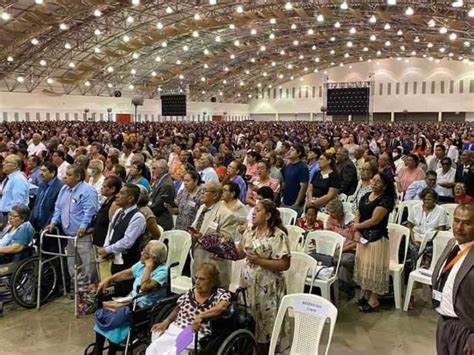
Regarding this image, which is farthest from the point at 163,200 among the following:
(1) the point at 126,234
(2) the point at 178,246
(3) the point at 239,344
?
(3) the point at 239,344

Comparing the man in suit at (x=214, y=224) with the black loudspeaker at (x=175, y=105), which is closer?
the man in suit at (x=214, y=224)

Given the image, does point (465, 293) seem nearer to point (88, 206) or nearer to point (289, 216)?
point (289, 216)

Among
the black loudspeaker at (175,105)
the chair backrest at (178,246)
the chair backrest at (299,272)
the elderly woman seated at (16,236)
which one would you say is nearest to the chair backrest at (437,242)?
the chair backrest at (299,272)

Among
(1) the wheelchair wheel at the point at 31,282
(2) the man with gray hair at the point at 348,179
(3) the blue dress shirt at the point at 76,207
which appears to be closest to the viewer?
(1) the wheelchair wheel at the point at 31,282

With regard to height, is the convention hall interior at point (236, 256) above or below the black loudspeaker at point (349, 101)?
below

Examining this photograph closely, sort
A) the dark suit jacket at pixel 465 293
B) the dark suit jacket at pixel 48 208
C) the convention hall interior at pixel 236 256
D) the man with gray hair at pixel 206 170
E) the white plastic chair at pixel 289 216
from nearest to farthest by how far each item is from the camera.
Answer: the dark suit jacket at pixel 465 293, the convention hall interior at pixel 236 256, the dark suit jacket at pixel 48 208, the white plastic chair at pixel 289 216, the man with gray hair at pixel 206 170

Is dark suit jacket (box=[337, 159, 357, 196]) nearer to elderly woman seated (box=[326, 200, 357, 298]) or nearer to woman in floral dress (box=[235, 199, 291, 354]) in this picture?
elderly woman seated (box=[326, 200, 357, 298])

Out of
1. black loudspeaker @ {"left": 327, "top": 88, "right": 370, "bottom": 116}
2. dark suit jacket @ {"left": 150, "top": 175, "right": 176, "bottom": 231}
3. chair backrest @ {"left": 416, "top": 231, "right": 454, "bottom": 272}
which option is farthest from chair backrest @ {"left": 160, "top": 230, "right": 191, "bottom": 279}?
black loudspeaker @ {"left": 327, "top": 88, "right": 370, "bottom": 116}

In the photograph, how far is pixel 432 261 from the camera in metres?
4.56

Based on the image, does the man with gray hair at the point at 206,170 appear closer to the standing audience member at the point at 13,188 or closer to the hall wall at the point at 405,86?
the standing audience member at the point at 13,188

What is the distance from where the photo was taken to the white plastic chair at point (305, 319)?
9.73ft

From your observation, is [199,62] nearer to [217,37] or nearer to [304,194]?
[217,37]

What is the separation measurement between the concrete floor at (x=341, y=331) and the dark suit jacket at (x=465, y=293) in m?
1.58

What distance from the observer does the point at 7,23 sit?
1986 cm
